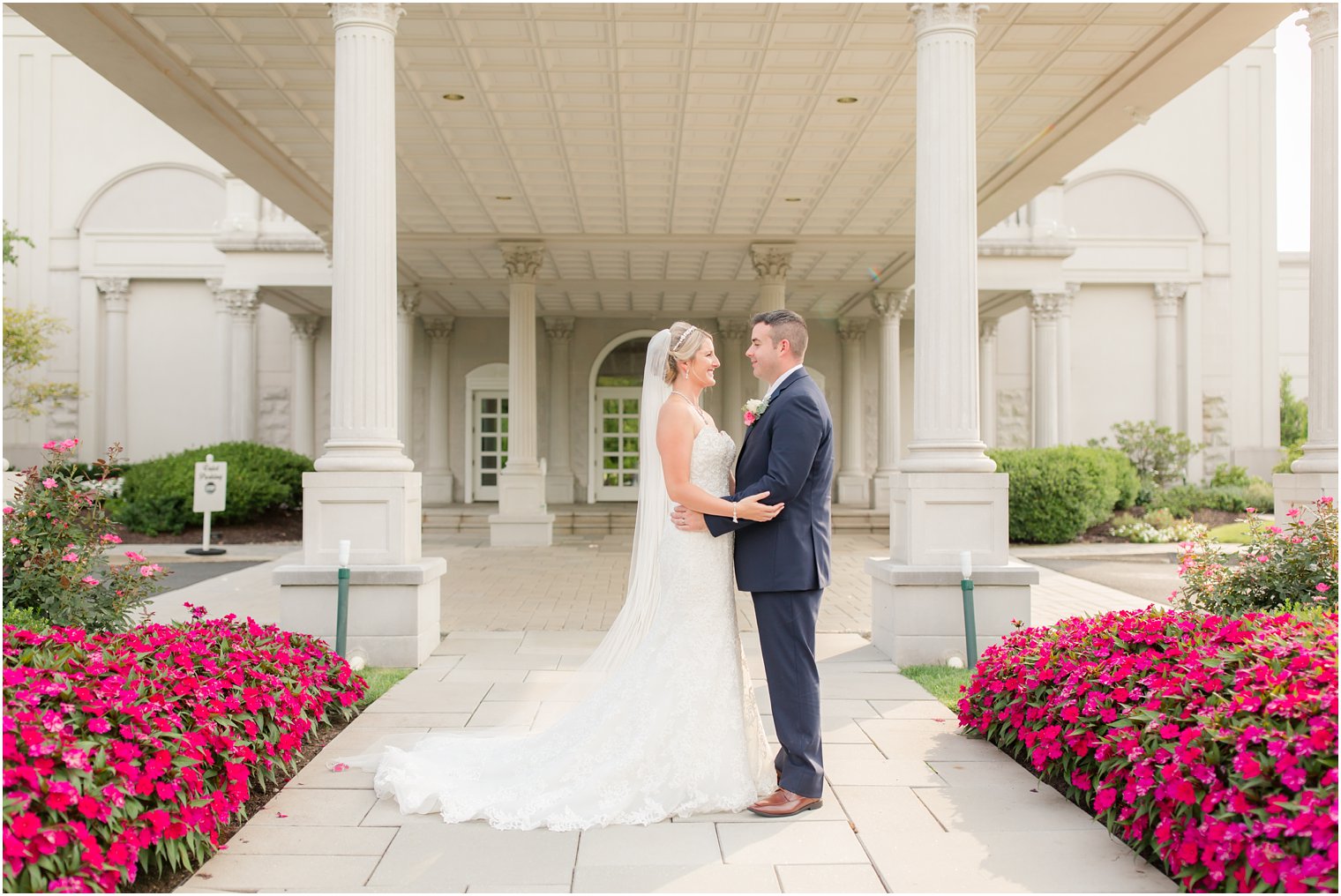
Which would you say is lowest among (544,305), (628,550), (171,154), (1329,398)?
(628,550)

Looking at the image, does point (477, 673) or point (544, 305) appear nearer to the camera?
point (477, 673)

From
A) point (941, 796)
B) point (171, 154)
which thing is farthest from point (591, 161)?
point (171, 154)

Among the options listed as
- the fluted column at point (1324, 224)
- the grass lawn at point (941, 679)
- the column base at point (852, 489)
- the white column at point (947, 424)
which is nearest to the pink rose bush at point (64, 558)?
the grass lawn at point (941, 679)

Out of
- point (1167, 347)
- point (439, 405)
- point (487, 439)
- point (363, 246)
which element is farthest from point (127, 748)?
point (1167, 347)

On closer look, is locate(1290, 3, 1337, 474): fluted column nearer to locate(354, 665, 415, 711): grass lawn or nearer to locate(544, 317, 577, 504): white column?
locate(354, 665, 415, 711): grass lawn

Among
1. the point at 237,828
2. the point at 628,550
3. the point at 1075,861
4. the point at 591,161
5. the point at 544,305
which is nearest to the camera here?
the point at 1075,861

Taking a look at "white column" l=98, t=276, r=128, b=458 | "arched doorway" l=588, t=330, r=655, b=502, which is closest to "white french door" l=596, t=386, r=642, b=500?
"arched doorway" l=588, t=330, r=655, b=502

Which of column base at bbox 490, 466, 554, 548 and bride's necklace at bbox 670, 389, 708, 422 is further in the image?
column base at bbox 490, 466, 554, 548

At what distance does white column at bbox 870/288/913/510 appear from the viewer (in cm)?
2130

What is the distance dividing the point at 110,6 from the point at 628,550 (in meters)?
10.8

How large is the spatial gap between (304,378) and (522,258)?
9.29 m

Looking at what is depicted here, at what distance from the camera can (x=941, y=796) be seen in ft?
14.7

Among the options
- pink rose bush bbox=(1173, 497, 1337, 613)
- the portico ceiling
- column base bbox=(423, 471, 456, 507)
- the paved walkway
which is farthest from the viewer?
column base bbox=(423, 471, 456, 507)

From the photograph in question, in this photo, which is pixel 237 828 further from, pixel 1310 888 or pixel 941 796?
pixel 1310 888
